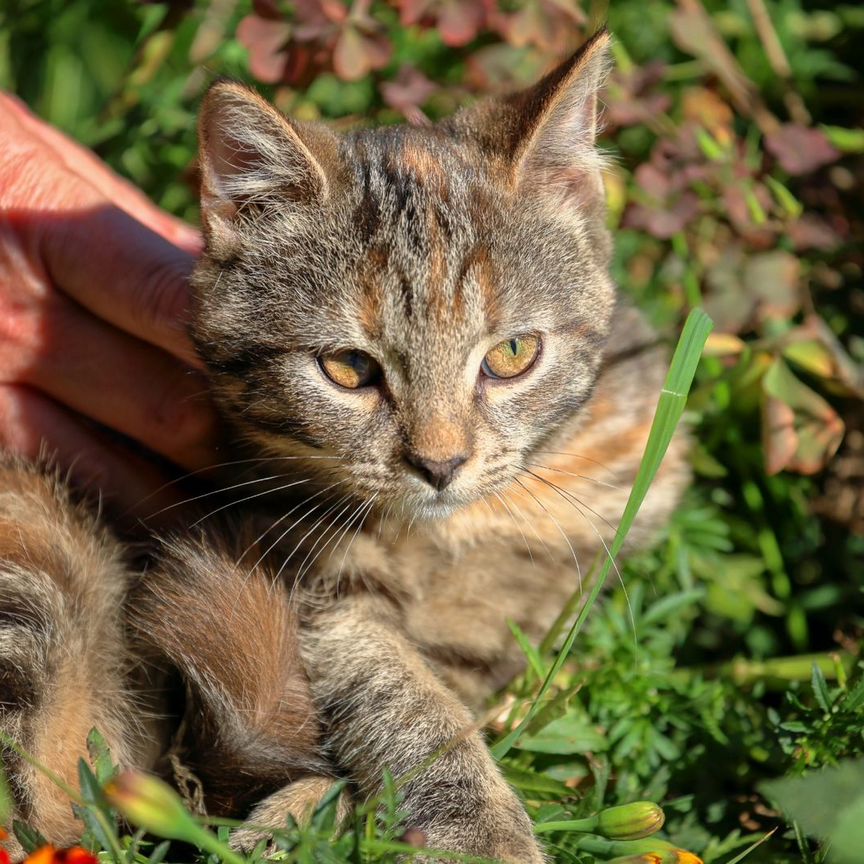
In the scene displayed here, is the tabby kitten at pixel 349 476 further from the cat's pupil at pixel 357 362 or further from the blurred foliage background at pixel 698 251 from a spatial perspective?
the blurred foliage background at pixel 698 251

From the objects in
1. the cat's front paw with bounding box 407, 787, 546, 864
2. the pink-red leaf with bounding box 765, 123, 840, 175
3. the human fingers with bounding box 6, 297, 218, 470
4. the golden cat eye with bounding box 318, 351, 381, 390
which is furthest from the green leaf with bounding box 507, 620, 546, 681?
the pink-red leaf with bounding box 765, 123, 840, 175

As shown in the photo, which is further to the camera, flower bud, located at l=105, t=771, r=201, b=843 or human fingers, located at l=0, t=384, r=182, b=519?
human fingers, located at l=0, t=384, r=182, b=519

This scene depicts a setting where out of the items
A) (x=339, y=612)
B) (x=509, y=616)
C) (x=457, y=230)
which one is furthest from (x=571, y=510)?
(x=457, y=230)

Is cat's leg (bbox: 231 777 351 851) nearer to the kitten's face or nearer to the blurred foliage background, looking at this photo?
the blurred foliage background

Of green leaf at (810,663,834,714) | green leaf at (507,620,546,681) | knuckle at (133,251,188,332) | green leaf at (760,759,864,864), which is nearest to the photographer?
green leaf at (760,759,864,864)

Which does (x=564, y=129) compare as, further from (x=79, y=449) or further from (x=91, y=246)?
(x=79, y=449)

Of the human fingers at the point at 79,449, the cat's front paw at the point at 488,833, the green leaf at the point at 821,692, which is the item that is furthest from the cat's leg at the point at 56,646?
the green leaf at the point at 821,692

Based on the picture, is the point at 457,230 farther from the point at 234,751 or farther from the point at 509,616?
the point at 234,751
